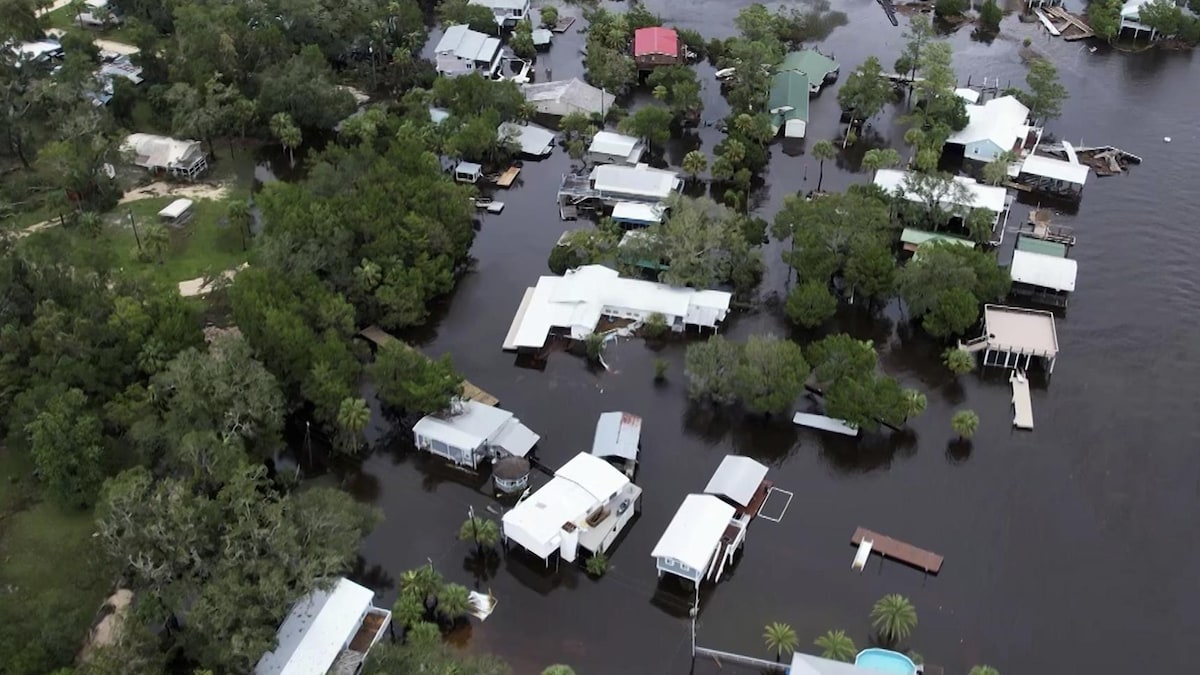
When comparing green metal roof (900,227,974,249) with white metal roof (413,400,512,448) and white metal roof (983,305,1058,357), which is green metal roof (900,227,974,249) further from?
white metal roof (413,400,512,448)

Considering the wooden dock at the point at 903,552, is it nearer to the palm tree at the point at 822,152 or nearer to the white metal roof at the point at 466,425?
the white metal roof at the point at 466,425

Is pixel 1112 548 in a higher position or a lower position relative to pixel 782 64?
lower

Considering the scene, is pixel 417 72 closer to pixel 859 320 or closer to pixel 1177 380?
pixel 859 320

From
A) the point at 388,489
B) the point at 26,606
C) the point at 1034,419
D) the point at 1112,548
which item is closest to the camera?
the point at 26,606

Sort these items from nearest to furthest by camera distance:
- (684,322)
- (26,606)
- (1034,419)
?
(26,606) < (1034,419) < (684,322)

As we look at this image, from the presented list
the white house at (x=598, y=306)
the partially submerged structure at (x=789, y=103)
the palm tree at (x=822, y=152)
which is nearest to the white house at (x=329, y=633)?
the white house at (x=598, y=306)

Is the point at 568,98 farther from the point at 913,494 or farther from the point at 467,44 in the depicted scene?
the point at 913,494

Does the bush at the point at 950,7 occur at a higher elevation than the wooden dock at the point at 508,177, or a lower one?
higher

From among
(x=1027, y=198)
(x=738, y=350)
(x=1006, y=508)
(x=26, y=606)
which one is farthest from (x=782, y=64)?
(x=26, y=606)
